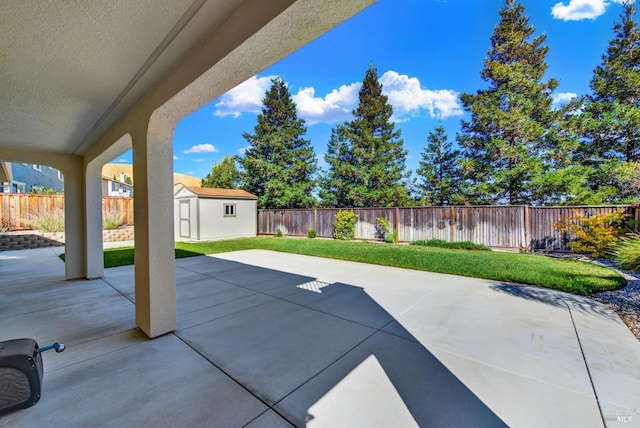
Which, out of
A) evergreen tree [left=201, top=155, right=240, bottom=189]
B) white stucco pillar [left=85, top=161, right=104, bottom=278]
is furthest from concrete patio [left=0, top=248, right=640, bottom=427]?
evergreen tree [left=201, top=155, right=240, bottom=189]

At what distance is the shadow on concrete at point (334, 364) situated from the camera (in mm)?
1884

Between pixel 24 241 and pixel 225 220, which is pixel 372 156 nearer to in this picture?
pixel 225 220

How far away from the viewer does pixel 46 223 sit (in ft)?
38.3

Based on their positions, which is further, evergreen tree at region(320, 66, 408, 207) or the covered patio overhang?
evergreen tree at region(320, 66, 408, 207)

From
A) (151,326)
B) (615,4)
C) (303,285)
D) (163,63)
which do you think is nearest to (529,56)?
(615,4)

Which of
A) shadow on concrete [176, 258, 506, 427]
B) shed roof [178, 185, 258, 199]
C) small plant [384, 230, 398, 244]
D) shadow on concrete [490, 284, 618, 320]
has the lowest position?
shadow on concrete [490, 284, 618, 320]

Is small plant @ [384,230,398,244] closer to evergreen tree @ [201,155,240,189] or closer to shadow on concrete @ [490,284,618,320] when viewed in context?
shadow on concrete @ [490,284,618,320]

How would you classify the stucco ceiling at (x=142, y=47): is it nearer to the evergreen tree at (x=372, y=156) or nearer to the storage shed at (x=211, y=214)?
the storage shed at (x=211, y=214)

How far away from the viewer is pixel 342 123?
18984mm

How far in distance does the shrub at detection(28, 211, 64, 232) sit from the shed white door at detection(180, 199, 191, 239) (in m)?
4.80

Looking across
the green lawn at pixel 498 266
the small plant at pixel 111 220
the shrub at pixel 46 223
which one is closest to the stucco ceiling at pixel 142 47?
the green lawn at pixel 498 266

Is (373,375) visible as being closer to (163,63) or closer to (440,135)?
(163,63)

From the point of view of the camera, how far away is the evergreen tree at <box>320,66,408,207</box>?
59.0 ft

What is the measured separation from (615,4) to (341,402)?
1959cm
